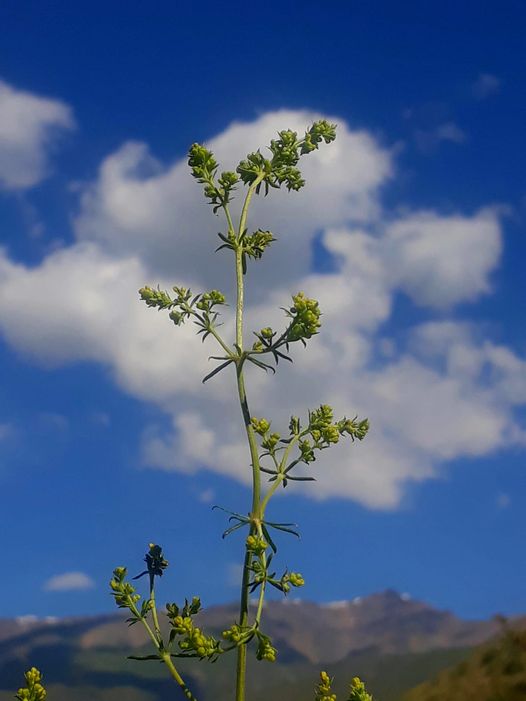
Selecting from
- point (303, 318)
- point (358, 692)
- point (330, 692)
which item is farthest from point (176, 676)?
point (303, 318)

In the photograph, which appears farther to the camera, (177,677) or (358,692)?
(358,692)

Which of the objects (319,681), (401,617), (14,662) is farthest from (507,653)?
(14,662)

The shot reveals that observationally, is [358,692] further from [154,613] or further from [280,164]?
[280,164]

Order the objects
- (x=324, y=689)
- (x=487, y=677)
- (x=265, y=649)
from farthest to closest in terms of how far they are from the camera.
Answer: (x=487, y=677)
(x=324, y=689)
(x=265, y=649)

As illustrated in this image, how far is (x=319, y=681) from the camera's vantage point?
4.88 m

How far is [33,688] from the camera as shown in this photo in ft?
15.1

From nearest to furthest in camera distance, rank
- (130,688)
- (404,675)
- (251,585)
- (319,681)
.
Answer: (251,585) < (319,681) < (404,675) < (130,688)

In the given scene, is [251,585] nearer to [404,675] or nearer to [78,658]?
[404,675]

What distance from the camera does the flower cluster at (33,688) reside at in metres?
4.55

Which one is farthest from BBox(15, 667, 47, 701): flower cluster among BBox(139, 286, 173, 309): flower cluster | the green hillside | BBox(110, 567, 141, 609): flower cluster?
the green hillside

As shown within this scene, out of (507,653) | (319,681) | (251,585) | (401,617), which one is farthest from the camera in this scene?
(401,617)

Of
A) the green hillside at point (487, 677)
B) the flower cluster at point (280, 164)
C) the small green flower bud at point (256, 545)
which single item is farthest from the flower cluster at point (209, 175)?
the green hillside at point (487, 677)

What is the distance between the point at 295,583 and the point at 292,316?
1753 mm

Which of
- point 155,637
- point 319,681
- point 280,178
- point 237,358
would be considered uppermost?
point 280,178
